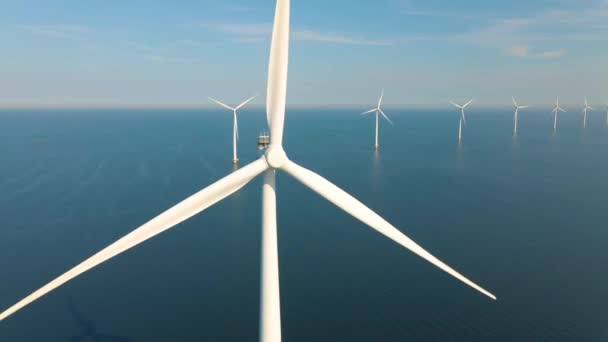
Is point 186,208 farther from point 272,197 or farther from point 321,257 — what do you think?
point 321,257

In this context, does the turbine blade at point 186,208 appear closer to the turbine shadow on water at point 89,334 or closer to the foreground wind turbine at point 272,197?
the foreground wind turbine at point 272,197

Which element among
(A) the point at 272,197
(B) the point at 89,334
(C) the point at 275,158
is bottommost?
(B) the point at 89,334

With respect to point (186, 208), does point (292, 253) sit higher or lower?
lower

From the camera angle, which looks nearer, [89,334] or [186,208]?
[186,208]

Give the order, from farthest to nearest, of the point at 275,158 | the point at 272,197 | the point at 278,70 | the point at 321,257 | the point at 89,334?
1. the point at 321,257
2. the point at 89,334
3. the point at 272,197
4. the point at 278,70
5. the point at 275,158

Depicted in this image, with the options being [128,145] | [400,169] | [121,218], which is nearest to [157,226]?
[121,218]

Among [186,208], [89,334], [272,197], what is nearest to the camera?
[186,208]

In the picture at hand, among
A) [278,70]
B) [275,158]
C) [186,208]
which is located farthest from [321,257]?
[278,70]
